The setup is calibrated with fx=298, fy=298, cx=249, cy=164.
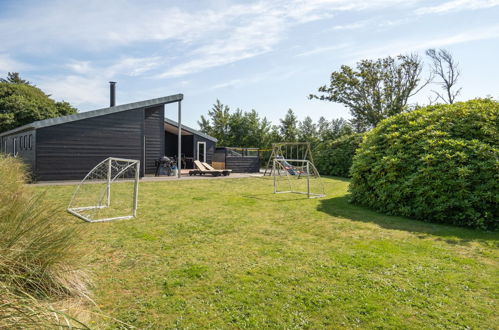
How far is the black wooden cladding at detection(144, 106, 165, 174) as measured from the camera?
50.8 ft

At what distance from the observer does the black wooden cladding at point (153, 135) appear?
15.5 metres

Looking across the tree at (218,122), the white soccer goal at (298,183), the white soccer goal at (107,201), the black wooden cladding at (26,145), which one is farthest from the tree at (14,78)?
the white soccer goal at (298,183)

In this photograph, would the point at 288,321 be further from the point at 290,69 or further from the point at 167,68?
the point at 167,68

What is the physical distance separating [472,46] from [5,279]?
16.8m

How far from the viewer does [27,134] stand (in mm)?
13516

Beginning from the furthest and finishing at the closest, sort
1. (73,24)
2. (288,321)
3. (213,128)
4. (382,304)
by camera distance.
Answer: (213,128) < (73,24) < (382,304) < (288,321)

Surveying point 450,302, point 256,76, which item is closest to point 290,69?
point 256,76

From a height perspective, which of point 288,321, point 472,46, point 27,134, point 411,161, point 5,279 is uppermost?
point 472,46

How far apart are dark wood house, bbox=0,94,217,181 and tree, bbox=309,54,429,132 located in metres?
19.1

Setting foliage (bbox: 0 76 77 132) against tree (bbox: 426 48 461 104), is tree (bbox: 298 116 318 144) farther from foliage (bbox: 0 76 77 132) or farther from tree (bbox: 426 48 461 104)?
foliage (bbox: 0 76 77 132)

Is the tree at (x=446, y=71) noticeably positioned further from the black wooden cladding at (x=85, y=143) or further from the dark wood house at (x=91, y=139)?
the black wooden cladding at (x=85, y=143)

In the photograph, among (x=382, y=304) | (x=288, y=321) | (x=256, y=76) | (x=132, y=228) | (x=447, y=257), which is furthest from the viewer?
(x=256, y=76)

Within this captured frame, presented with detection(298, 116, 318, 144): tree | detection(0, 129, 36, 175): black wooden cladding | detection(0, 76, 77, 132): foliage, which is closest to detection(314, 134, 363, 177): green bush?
detection(298, 116, 318, 144): tree

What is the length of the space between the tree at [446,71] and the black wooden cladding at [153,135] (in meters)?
25.4
